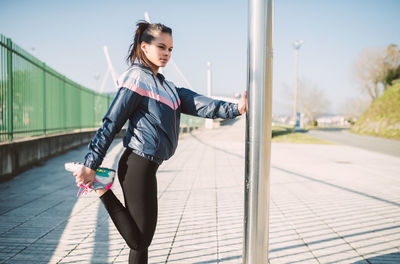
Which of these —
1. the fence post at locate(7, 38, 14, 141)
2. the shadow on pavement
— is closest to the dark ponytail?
the shadow on pavement

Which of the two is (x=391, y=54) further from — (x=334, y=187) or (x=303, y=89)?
(x=334, y=187)

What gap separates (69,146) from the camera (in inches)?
473

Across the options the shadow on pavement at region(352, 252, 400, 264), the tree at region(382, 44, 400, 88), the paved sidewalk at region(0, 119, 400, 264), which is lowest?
the shadow on pavement at region(352, 252, 400, 264)

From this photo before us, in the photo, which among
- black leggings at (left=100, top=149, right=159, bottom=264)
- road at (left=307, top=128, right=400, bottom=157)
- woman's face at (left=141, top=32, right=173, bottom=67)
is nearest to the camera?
black leggings at (left=100, top=149, right=159, bottom=264)

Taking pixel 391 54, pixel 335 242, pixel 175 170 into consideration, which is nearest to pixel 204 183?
pixel 175 170

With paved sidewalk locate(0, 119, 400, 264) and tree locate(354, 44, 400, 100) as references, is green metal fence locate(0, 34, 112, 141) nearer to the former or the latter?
paved sidewalk locate(0, 119, 400, 264)

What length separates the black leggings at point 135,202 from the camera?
199 centimetres

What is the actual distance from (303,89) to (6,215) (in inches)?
2918

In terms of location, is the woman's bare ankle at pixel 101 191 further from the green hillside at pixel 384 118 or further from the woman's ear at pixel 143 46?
the green hillside at pixel 384 118

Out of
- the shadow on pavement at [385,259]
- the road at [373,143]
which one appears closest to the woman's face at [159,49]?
the shadow on pavement at [385,259]

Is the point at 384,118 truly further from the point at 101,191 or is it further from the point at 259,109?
the point at 101,191

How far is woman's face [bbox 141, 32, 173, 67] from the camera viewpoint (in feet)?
6.91

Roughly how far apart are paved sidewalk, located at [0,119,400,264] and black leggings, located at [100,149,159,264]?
1.11 m

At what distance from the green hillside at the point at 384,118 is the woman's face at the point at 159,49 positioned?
24533 mm
